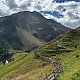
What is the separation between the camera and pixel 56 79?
1443 inches

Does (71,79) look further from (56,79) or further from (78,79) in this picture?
(56,79)

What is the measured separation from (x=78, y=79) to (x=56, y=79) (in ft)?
21.8

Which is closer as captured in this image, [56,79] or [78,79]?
[78,79]

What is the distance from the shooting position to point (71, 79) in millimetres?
31609

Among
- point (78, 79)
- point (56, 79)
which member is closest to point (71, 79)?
point (78, 79)

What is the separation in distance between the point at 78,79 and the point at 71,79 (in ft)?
4.57

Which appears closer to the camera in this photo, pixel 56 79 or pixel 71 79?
pixel 71 79

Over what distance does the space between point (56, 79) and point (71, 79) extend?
208 inches

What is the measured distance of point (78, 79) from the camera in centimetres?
3038
